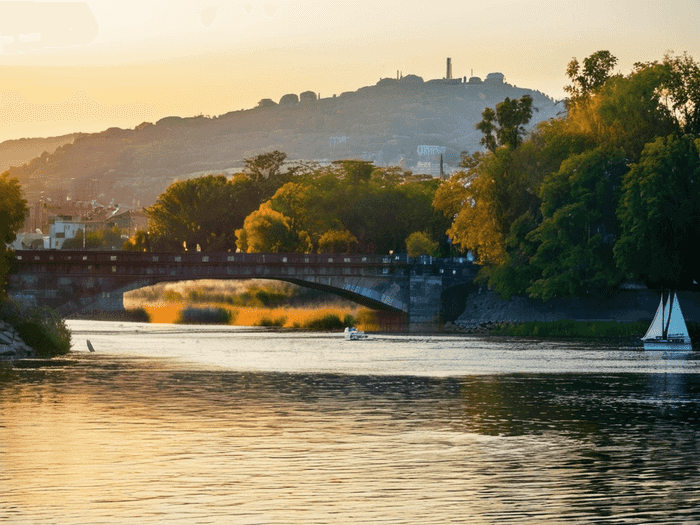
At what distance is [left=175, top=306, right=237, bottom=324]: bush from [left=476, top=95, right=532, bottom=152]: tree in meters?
41.1

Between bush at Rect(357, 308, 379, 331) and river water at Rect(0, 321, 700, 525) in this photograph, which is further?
bush at Rect(357, 308, 379, 331)

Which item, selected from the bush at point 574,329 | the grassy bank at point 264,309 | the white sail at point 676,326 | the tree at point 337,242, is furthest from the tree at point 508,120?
the tree at point 337,242

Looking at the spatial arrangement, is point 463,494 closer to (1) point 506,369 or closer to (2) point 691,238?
(1) point 506,369

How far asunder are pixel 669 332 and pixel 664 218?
15969mm

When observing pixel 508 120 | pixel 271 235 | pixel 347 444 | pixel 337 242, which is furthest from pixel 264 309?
pixel 347 444

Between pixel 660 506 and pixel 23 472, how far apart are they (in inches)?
640

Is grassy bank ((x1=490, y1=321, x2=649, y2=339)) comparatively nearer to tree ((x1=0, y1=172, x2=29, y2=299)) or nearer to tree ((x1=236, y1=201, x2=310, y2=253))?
tree ((x1=0, y1=172, x2=29, y2=299))

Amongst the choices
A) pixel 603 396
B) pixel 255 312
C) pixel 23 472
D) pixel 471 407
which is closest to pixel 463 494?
pixel 23 472

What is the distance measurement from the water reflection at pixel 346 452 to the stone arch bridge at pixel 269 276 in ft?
230

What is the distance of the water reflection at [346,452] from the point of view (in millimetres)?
31422

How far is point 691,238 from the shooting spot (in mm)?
115125

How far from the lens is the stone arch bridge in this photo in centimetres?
13575

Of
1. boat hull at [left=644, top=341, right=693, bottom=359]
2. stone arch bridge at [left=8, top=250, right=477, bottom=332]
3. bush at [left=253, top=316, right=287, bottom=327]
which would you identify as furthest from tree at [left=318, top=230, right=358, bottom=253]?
boat hull at [left=644, top=341, right=693, bottom=359]

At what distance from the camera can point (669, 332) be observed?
101562 mm
